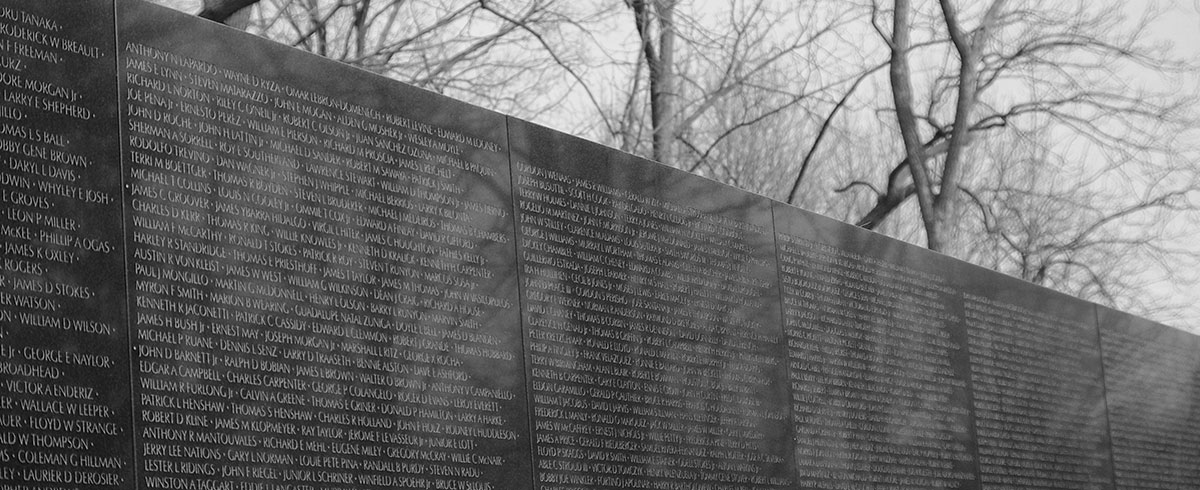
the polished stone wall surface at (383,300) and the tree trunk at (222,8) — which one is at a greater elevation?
the tree trunk at (222,8)

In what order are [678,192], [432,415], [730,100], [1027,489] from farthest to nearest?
[730,100] < [1027,489] < [678,192] < [432,415]

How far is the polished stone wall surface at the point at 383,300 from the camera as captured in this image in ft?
15.7

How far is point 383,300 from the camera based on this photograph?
588cm

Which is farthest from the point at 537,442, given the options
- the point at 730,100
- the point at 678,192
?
the point at 730,100

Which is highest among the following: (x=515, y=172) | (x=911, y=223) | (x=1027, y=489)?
(x=911, y=223)

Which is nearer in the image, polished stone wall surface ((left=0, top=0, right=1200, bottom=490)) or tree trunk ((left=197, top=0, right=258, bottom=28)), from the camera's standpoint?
polished stone wall surface ((left=0, top=0, right=1200, bottom=490))

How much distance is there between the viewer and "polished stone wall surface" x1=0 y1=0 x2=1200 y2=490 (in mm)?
4793

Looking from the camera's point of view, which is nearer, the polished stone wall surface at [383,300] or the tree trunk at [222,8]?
the polished stone wall surface at [383,300]

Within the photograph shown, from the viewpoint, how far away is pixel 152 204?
16.7ft

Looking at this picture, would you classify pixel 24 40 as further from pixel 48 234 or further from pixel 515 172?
pixel 515 172

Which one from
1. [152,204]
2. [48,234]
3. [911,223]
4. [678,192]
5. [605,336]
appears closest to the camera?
[48,234]

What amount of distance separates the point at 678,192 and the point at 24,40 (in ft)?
12.8

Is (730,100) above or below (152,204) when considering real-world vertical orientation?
above

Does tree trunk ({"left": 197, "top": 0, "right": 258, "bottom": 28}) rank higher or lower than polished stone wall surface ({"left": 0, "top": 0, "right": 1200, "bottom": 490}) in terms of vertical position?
higher
